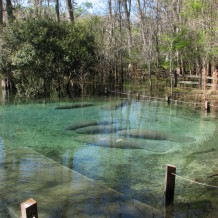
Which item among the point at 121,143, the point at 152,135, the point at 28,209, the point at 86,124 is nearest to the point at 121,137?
the point at 121,143

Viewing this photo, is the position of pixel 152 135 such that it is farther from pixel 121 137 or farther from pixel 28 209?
pixel 28 209

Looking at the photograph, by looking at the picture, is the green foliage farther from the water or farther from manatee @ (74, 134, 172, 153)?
manatee @ (74, 134, 172, 153)

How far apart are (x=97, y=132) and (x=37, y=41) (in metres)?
8.97

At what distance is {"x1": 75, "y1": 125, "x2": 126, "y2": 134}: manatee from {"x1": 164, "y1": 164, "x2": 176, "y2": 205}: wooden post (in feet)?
19.3

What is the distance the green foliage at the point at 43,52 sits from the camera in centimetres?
1806

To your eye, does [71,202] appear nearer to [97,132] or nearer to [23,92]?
[97,132]

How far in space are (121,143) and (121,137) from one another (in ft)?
2.43

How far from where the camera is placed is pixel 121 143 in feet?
33.6

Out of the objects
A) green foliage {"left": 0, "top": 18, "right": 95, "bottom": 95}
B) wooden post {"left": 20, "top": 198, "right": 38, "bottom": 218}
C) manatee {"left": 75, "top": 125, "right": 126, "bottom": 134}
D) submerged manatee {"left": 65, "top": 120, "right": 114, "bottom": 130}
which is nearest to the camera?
wooden post {"left": 20, "top": 198, "right": 38, "bottom": 218}

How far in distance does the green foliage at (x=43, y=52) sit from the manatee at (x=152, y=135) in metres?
8.84

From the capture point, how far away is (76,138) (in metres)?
10.8

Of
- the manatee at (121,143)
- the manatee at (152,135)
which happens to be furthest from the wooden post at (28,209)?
the manatee at (152,135)

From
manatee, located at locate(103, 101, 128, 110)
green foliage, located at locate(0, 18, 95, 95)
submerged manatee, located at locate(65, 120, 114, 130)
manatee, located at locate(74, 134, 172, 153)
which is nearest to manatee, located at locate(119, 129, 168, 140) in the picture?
manatee, located at locate(74, 134, 172, 153)

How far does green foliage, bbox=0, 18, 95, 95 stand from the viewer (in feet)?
59.3
